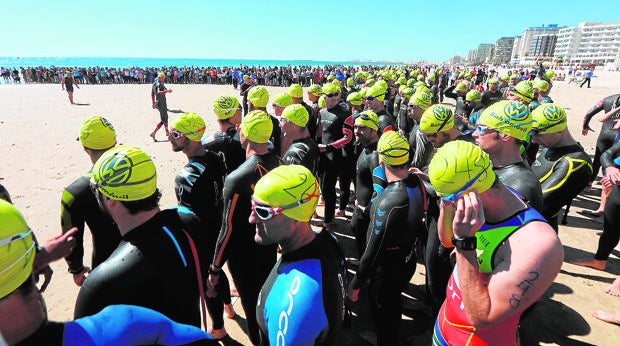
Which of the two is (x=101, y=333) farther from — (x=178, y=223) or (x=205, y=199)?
(x=205, y=199)

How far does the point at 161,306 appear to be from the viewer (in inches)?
79.0

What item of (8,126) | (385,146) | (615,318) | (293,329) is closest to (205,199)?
(385,146)

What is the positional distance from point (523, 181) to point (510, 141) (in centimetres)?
39

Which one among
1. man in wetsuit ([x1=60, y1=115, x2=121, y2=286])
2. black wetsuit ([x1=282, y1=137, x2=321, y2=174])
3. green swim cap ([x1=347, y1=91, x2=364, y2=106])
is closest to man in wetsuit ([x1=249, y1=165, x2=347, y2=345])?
man in wetsuit ([x1=60, y1=115, x2=121, y2=286])

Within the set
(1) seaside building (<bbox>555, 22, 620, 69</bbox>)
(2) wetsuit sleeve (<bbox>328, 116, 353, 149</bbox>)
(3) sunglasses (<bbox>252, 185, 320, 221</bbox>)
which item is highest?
(1) seaside building (<bbox>555, 22, 620, 69</bbox>)

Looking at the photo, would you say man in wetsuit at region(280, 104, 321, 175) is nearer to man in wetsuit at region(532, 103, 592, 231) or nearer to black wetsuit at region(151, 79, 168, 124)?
man in wetsuit at region(532, 103, 592, 231)

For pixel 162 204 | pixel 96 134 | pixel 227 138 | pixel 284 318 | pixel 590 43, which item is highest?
pixel 590 43

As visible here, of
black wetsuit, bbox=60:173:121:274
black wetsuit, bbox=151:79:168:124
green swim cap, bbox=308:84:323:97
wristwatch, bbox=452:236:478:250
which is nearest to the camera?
wristwatch, bbox=452:236:478:250

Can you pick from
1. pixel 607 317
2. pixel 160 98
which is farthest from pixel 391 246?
pixel 160 98

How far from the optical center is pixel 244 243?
3338 millimetres

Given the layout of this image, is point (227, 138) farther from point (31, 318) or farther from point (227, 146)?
point (31, 318)

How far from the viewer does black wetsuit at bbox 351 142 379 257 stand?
14.7 feet

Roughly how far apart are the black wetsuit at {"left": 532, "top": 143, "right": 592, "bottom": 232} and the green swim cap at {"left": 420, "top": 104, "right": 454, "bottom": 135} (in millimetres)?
1317

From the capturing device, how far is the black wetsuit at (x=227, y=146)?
16.4 ft
